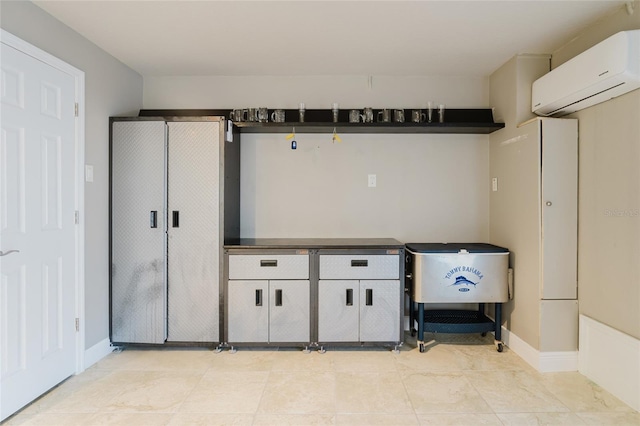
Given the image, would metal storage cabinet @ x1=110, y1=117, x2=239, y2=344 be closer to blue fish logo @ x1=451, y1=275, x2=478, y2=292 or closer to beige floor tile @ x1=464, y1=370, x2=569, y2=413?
blue fish logo @ x1=451, y1=275, x2=478, y2=292

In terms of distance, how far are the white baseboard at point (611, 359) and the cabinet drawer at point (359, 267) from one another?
1345 millimetres

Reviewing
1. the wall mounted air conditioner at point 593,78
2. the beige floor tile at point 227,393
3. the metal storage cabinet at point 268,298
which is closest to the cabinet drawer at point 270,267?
the metal storage cabinet at point 268,298

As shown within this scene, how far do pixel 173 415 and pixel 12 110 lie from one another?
1.93 m

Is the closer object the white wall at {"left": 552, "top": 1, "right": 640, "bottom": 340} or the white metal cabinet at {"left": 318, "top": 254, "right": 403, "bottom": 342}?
the white wall at {"left": 552, "top": 1, "right": 640, "bottom": 340}

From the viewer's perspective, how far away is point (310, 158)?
Result: 336 cm

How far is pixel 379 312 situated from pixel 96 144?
8.38ft

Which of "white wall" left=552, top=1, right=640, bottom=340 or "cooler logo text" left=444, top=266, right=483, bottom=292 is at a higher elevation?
"white wall" left=552, top=1, right=640, bottom=340

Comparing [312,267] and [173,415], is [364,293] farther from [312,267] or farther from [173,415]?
[173,415]

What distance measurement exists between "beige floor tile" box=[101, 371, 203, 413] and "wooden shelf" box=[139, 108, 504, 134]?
6.54 ft

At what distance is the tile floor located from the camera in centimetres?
199

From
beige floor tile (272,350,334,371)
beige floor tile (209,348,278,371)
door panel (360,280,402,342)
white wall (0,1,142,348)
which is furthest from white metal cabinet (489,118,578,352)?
white wall (0,1,142,348)

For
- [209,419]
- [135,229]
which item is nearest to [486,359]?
[209,419]

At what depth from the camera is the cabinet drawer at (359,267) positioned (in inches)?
112

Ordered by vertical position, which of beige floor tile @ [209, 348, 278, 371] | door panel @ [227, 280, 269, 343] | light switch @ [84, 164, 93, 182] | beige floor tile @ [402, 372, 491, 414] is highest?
light switch @ [84, 164, 93, 182]
